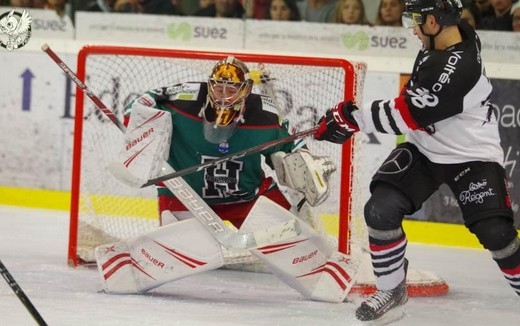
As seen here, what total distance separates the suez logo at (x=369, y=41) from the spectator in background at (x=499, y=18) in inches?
16.4

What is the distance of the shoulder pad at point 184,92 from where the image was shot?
441 cm

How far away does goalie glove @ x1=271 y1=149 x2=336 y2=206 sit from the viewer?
414 cm

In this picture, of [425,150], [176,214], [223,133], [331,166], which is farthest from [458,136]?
[176,214]

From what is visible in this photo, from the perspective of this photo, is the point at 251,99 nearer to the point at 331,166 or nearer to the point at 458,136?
the point at 331,166

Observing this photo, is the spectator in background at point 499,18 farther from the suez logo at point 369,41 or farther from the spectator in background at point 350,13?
the spectator in background at point 350,13

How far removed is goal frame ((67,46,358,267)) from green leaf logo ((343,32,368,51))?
128cm

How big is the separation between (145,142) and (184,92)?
316mm

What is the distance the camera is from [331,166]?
4.22 metres

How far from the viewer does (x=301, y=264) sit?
419cm

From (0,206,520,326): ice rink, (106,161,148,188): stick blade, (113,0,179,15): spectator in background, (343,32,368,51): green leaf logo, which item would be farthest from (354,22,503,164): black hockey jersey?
(113,0,179,15): spectator in background

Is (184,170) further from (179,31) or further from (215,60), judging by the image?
(179,31)

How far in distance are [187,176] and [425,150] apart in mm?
1072

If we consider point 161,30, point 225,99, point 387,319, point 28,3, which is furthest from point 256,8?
point 387,319

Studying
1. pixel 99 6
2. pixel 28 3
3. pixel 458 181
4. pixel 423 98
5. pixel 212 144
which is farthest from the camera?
pixel 28 3
